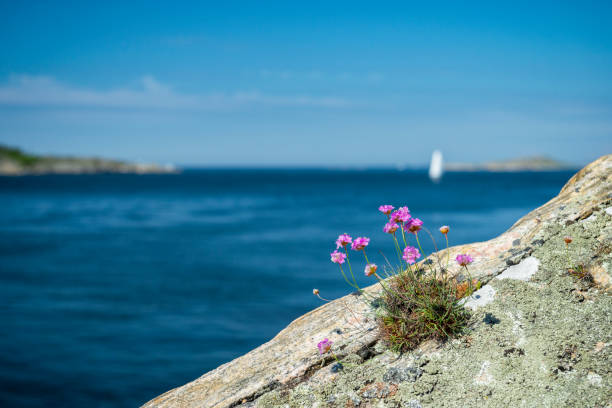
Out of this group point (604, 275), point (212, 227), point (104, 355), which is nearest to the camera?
point (604, 275)

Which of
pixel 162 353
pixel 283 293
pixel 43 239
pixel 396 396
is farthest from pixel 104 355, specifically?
pixel 43 239

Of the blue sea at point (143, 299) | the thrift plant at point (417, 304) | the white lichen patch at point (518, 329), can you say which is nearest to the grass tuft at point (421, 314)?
the thrift plant at point (417, 304)

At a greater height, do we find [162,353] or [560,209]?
[560,209]

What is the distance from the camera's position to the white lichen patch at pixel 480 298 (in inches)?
140

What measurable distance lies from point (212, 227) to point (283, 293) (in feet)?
84.5

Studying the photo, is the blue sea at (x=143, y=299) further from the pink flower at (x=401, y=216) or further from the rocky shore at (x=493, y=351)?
the pink flower at (x=401, y=216)

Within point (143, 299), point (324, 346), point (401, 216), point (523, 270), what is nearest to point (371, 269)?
point (401, 216)

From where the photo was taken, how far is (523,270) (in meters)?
3.75

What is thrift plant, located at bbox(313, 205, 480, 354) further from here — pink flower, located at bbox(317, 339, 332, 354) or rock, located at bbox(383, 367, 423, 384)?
rock, located at bbox(383, 367, 423, 384)

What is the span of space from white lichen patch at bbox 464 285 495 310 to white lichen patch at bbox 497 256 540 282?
0.62ft

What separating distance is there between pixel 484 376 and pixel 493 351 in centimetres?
21

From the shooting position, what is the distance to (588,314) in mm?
3193

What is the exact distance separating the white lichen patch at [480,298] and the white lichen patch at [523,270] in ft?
0.62

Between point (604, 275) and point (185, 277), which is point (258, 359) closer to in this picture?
point (604, 275)
